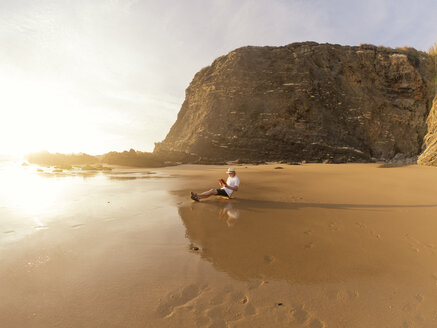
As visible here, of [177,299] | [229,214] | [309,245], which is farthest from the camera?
[229,214]

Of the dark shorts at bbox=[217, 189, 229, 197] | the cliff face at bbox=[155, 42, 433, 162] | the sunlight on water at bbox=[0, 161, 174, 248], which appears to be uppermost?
the cliff face at bbox=[155, 42, 433, 162]

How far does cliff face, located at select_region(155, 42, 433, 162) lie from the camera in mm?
27234

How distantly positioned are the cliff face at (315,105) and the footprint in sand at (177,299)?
2440cm

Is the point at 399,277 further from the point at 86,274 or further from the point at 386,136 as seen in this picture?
the point at 386,136

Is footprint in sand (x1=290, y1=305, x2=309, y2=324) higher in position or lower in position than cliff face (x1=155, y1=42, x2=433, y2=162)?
lower

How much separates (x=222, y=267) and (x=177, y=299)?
2.31ft

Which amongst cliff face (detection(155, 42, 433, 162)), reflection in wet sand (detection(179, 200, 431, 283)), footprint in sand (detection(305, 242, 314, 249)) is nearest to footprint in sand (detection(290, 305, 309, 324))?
reflection in wet sand (detection(179, 200, 431, 283))

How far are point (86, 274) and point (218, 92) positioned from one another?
106ft

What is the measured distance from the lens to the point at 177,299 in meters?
2.00

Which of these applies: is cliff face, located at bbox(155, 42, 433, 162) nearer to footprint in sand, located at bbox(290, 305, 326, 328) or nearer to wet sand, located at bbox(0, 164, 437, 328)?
wet sand, located at bbox(0, 164, 437, 328)

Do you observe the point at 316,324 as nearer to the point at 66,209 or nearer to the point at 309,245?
the point at 309,245

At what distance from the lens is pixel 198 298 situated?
2016 millimetres

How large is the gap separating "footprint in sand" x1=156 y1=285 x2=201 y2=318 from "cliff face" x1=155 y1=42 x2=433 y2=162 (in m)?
24.4

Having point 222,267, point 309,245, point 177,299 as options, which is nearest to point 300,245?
point 309,245
